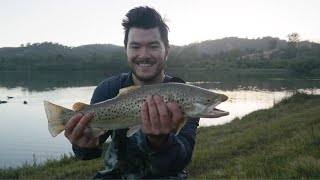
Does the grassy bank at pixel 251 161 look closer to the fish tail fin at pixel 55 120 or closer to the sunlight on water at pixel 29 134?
the fish tail fin at pixel 55 120

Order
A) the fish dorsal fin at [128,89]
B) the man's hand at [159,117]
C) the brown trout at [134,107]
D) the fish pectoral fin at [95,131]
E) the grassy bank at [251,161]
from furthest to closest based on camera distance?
the grassy bank at [251,161], the fish pectoral fin at [95,131], the fish dorsal fin at [128,89], the brown trout at [134,107], the man's hand at [159,117]

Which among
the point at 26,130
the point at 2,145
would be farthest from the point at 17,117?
the point at 2,145

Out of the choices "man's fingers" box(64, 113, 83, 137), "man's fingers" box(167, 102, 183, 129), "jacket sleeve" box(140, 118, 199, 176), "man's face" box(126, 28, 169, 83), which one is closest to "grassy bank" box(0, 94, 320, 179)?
"jacket sleeve" box(140, 118, 199, 176)

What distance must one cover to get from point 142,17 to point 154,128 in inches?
72.3

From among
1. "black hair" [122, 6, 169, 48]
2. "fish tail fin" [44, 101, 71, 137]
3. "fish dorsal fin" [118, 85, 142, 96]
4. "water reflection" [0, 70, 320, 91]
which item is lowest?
"water reflection" [0, 70, 320, 91]

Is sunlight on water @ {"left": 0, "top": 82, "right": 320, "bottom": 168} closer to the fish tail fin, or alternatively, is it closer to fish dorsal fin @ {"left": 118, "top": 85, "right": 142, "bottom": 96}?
the fish tail fin

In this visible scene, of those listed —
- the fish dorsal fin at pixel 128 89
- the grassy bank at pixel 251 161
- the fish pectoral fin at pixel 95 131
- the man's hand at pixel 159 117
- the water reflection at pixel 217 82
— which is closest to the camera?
the man's hand at pixel 159 117

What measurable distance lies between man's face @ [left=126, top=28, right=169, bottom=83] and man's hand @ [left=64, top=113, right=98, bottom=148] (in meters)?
0.99

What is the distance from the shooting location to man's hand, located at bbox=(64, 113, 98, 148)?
4.64 metres

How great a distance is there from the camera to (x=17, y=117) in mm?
37781

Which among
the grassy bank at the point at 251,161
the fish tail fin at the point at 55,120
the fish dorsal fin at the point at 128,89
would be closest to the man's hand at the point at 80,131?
the fish tail fin at the point at 55,120

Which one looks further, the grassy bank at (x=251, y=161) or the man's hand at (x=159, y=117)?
the grassy bank at (x=251, y=161)

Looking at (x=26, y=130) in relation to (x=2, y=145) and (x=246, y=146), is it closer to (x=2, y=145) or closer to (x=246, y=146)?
(x=2, y=145)

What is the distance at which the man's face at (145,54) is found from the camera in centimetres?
520
